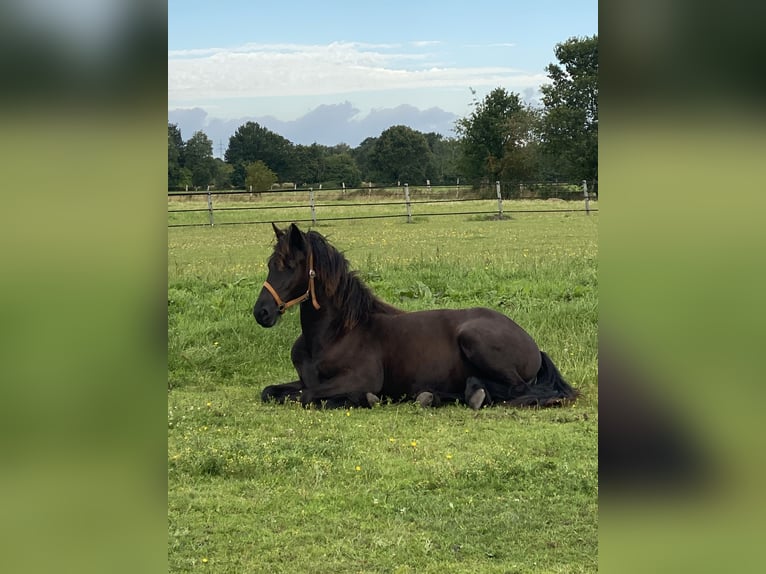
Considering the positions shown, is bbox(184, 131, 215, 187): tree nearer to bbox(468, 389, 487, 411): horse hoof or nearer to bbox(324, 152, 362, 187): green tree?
bbox(324, 152, 362, 187): green tree

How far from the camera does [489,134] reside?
5572 centimetres

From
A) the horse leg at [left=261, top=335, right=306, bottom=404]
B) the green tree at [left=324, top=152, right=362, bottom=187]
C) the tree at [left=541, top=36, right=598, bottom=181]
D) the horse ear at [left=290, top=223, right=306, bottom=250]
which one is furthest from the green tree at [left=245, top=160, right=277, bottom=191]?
the horse ear at [left=290, top=223, right=306, bottom=250]

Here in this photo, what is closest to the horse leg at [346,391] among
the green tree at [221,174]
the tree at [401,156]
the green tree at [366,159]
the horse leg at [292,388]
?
the horse leg at [292,388]

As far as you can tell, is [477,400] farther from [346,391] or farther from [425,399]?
[346,391]

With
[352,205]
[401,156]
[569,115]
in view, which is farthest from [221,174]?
[401,156]

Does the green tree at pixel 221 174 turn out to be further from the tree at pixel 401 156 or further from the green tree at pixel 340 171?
the tree at pixel 401 156

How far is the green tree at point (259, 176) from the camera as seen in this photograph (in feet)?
100

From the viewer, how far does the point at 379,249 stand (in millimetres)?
14086

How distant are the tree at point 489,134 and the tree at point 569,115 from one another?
260 inches

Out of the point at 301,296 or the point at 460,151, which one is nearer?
the point at 301,296

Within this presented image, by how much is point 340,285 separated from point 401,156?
5013 centimetres

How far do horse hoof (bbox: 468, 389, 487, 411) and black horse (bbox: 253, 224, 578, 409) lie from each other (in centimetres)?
6
